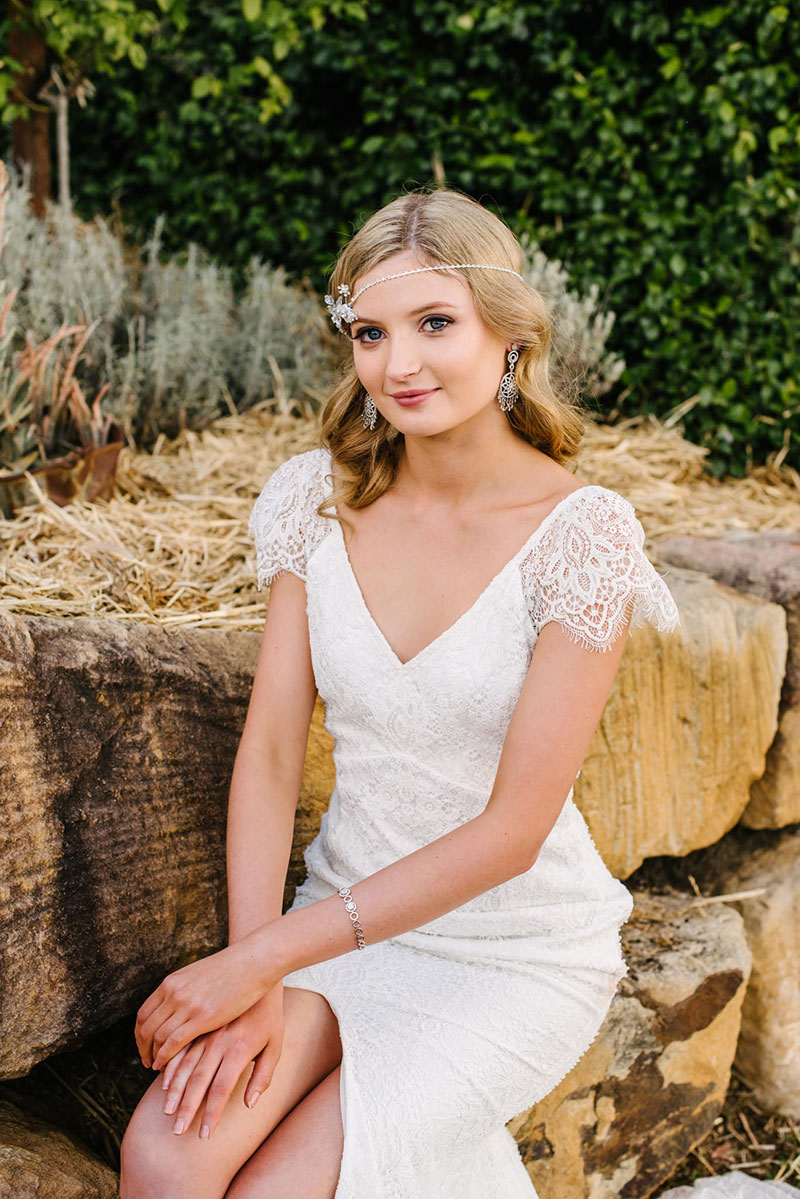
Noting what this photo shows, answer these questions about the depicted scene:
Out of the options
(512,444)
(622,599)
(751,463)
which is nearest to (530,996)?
(622,599)

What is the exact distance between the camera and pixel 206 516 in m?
3.18

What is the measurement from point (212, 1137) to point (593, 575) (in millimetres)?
1103

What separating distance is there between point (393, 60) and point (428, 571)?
11.1ft

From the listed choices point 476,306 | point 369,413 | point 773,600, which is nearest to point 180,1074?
point 369,413

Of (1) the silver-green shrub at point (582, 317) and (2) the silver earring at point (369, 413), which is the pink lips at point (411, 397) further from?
(1) the silver-green shrub at point (582, 317)

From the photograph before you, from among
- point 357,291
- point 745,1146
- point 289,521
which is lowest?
point 745,1146

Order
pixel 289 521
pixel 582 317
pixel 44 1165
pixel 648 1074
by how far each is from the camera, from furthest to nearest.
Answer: pixel 582 317 < pixel 648 1074 < pixel 289 521 < pixel 44 1165

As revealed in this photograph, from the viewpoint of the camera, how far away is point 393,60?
183 inches

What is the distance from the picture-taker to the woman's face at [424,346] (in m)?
1.96

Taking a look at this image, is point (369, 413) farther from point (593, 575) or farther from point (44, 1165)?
point (44, 1165)

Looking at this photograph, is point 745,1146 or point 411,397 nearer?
point 411,397

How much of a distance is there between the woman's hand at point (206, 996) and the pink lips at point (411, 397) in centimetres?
97

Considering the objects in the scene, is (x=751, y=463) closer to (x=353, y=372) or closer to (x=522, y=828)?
(x=353, y=372)

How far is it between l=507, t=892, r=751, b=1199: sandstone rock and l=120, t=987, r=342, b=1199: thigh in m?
0.71
